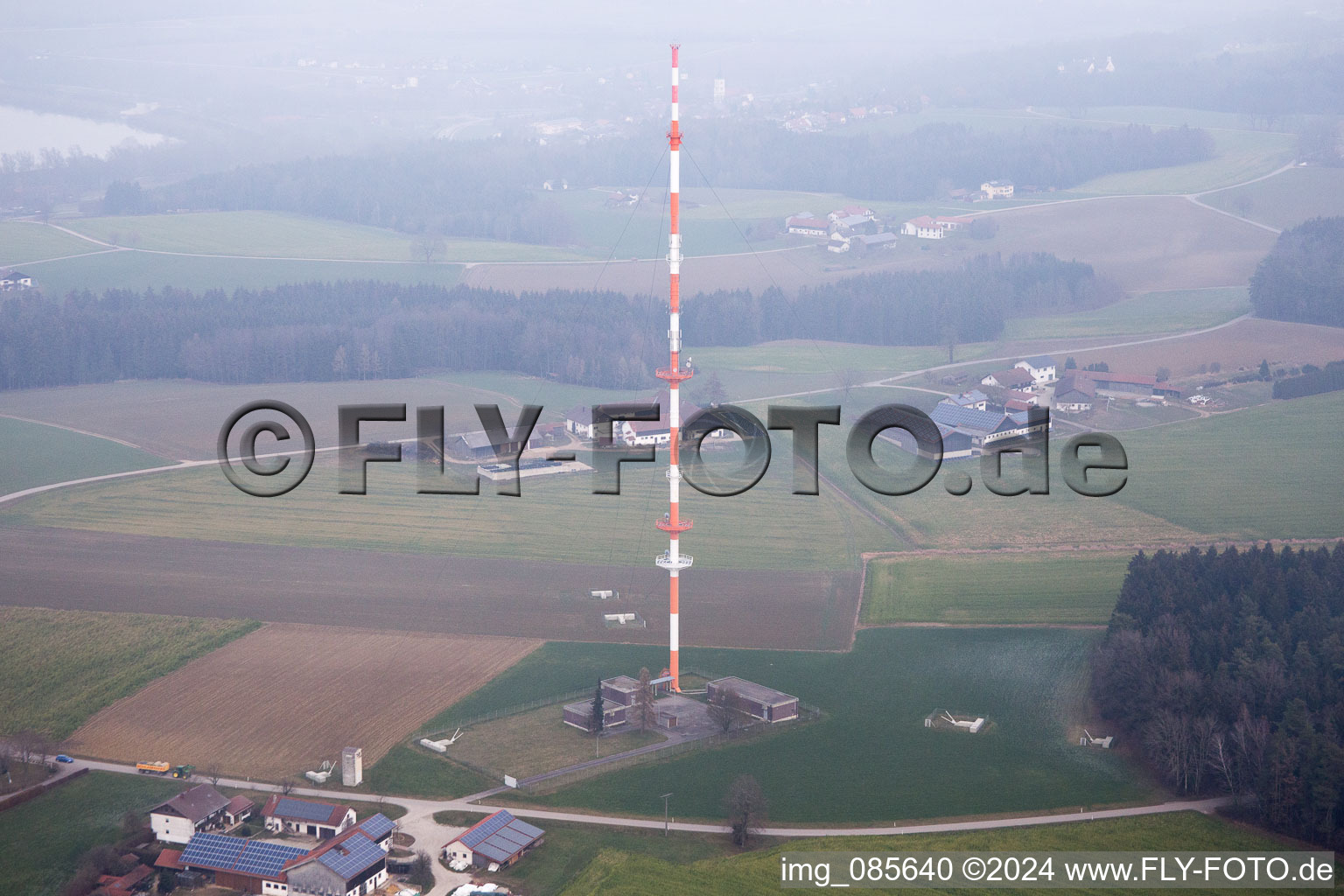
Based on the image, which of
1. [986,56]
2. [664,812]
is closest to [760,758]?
[664,812]

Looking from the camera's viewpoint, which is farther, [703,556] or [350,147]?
[350,147]

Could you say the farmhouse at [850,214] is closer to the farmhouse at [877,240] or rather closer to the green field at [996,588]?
the farmhouse at [877,240]

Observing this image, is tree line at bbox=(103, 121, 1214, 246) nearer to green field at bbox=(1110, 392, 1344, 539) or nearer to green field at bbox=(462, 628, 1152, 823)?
green field at bbox=(1110, 392, 1344, 539)

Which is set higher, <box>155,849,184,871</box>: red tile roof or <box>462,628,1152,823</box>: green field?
<box>462,628,1152,823</box>: green field

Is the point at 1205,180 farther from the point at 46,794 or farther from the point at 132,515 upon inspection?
the point at 46,794

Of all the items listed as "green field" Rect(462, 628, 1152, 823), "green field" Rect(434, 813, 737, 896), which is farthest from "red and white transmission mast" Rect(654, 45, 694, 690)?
"green field" Rect(434, 813, 737, 896)

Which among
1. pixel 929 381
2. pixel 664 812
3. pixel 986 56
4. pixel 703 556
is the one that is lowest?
pixel 664 812

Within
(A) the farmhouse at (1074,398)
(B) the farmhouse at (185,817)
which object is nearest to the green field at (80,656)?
(B) the farmhouse at (185,817)

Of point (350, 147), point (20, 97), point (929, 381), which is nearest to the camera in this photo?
point (929, 381)
